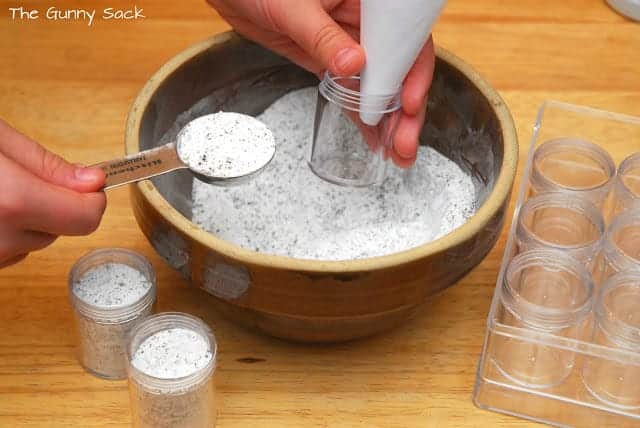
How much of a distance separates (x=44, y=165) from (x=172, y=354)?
17 centimetres

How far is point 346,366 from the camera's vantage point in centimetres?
85

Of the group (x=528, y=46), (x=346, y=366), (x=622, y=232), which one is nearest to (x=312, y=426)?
(x=346, y=366)

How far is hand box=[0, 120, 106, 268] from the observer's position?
675 mm

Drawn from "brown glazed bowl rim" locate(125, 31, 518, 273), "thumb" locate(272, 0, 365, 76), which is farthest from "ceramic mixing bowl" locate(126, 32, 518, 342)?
"thumb" locate(272, 0, 365, 76)

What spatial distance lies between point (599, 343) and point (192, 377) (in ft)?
1.08

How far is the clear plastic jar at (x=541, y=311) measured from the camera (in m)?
0.78

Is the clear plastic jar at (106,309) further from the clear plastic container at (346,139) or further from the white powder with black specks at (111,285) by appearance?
the clear plastic container at (346,139)

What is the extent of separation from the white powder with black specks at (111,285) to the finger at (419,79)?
11.0 inches

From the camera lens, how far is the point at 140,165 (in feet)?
2.54

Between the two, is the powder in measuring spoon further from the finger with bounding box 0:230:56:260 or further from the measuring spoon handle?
the finger with bounding box 0:230:56:260

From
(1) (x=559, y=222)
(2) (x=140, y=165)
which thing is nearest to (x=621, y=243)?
(1) (x=559, y=222)

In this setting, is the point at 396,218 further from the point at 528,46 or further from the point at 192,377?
the point at 528,46

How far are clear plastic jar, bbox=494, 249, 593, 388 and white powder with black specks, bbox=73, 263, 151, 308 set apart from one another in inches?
11.8

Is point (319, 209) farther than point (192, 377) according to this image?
Yes
